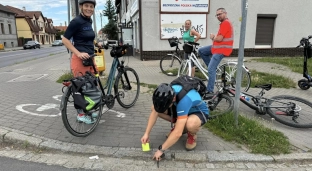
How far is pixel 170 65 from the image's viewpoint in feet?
27.1

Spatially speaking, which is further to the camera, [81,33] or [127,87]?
[127,87]

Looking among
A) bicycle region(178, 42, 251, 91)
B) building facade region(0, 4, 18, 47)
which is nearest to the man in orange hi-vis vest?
bicycle region(178, 42, 251, 91)

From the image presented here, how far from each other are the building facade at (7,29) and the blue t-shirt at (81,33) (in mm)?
45181

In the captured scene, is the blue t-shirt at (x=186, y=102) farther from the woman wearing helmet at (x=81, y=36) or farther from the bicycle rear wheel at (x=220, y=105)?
the woman wearing helmet at (x=81, y=36)

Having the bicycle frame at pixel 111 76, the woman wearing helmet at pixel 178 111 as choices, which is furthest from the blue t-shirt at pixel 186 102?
the bicycle frame at pixel 111 76

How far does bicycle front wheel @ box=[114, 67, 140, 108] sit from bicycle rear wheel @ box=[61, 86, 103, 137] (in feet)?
2.52

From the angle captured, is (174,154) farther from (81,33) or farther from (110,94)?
(81,33)

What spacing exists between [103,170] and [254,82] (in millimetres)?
5239

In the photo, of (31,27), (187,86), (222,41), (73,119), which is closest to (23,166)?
(73,119)

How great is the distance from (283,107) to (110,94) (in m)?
2.94

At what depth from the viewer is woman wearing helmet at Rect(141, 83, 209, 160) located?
2.45m

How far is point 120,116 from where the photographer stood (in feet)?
13.7

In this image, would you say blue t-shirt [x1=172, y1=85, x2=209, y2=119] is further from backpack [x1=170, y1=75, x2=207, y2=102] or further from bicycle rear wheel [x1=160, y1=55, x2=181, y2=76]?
bicycle rear wheel [x1=160, y1=55, x2=181, y2=76]

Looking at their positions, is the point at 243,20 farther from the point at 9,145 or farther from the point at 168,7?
the point at 168,7
